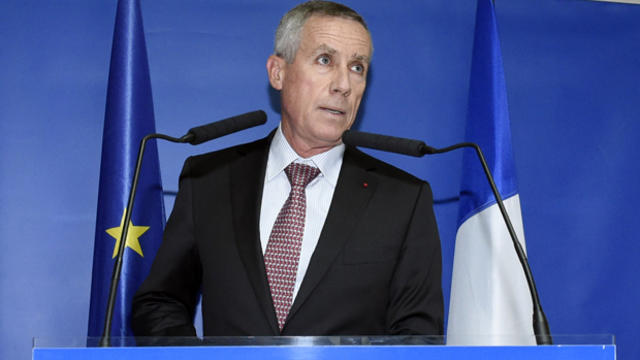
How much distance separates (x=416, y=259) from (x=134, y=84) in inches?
45.7

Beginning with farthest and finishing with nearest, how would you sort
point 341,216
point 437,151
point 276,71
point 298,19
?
point 276,71 → point 298,19 → point 341,216 → point 437,151

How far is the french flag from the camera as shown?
7.61ft

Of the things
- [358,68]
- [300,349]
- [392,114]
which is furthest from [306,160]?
[300,349]

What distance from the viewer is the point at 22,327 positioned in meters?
2.53

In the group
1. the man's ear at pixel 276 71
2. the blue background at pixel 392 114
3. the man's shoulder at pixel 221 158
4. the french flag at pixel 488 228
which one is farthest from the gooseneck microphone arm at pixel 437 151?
the blue background at pixel 392 114

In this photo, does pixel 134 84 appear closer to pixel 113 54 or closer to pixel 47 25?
pixel 113 54

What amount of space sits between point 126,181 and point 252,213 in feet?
1.87

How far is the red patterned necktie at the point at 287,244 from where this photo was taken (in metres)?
1.85

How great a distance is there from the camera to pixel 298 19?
215 cm

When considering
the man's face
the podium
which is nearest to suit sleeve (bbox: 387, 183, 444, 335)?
the man's face

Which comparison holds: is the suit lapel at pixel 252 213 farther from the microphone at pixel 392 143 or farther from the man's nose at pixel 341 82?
the microphone at pixel 392 143

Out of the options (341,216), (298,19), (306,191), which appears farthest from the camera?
(298,19)

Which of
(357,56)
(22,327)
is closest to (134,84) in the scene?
(357,56)

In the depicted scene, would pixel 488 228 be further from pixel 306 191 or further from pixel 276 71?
pixel 276 71
